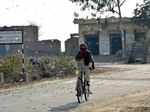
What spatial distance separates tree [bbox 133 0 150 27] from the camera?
51844mm

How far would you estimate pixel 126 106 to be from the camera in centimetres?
1455

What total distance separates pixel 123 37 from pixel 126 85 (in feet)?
132

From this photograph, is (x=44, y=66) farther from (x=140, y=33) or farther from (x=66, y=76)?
(x=140, y=33)

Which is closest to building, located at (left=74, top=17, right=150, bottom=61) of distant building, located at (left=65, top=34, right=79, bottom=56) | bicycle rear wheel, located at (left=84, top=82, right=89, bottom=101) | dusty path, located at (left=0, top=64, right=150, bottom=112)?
distant building, located at (left=65, top=34, right=79, bottom=56)

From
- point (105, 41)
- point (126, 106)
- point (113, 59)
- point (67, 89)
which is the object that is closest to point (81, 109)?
point (126, 106)

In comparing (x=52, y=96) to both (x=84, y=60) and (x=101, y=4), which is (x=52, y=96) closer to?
(x=84, y=60)

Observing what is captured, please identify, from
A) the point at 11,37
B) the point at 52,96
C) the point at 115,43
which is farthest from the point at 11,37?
the point at 115,43

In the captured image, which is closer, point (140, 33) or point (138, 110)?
point (138, 110)

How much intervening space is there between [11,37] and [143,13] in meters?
27.5

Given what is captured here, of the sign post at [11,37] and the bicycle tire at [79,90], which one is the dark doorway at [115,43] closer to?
the sign post at [11,37]

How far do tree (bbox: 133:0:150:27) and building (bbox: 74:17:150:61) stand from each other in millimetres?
2473

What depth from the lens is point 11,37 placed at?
2778cm

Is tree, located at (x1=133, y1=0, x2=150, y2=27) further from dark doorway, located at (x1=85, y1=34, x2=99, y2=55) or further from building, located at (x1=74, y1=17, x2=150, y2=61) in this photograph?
dark doorway, located at (x1=85, y1=34, x2=99, y2=55)

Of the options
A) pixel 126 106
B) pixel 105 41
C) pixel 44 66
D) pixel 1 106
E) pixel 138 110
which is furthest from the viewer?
pixel 105 41
